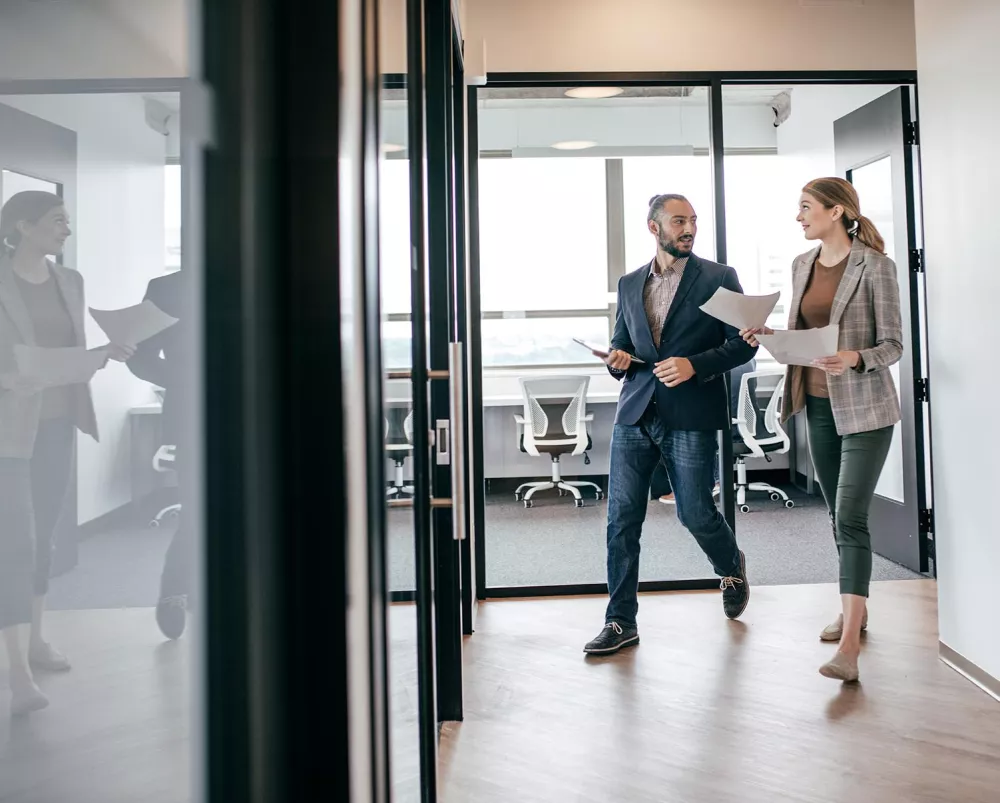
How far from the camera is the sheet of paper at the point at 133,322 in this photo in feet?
1.19

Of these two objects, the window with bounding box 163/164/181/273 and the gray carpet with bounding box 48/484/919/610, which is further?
the gray carpet with bounding box 48/484/919/610

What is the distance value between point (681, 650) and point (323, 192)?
242cm

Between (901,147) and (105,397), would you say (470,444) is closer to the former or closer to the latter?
(901,147)

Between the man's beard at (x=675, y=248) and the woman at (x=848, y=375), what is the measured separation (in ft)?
1.13

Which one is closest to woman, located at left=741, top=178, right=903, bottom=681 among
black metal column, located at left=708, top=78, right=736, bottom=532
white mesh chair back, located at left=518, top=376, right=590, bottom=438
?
black metal column, located at left=708, top=78, right=736, bottom=532

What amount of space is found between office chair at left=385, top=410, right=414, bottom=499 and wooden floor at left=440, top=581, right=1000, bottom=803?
896 mm

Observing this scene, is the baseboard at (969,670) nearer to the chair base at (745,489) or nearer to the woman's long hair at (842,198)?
the woman's long hair at (842,198)

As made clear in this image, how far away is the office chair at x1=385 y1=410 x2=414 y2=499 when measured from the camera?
0.97 metres

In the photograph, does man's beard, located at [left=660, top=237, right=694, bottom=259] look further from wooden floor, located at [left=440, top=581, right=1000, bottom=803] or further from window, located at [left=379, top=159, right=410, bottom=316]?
window, located at [left=379, top=159, right=410, bottom=316]

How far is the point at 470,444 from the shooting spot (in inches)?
124

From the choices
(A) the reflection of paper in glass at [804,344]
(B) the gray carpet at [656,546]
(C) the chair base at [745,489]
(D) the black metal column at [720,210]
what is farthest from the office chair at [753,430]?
(A) the reflection of paper in glass at [804,344]

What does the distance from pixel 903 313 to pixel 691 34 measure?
1.50 metres

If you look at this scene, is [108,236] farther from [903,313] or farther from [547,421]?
[547,421]

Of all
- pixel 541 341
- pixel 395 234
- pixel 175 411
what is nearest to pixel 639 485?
pixel 395 234
